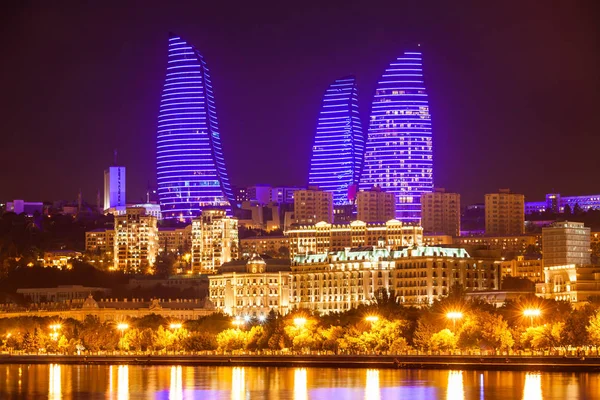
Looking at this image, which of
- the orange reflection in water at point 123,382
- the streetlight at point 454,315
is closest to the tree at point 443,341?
the streetlight at point 454,315

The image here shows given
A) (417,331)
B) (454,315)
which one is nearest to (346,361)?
(417,331)

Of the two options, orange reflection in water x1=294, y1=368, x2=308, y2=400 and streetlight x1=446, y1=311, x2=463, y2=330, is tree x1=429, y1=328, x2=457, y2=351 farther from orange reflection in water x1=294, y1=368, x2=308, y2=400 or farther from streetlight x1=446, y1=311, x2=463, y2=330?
orange reflection in water x1=294, y1=368, x2=308, y2=400

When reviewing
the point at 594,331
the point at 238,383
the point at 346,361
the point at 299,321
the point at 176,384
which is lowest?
the point at 176,384

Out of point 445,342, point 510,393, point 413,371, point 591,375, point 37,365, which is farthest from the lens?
point 37,365

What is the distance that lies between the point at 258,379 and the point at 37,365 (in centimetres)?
4196

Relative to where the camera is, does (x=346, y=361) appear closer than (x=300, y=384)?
No

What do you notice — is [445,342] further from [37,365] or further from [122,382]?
[37,365]

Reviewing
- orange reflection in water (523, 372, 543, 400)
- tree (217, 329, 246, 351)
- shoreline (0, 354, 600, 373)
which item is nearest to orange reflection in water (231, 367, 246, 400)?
shoreline (0, 354, 600, 373)

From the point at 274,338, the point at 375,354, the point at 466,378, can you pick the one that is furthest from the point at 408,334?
the point at 466,378

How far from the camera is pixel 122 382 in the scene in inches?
6038

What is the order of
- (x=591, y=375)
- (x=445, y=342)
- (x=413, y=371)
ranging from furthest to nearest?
(x=445, y=342) < (x=413, y=371) < (x=591, y=375)

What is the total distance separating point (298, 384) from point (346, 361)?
23383 mm

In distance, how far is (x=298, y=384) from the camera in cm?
14600

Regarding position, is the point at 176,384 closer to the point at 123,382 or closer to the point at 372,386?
the point at 123,382
